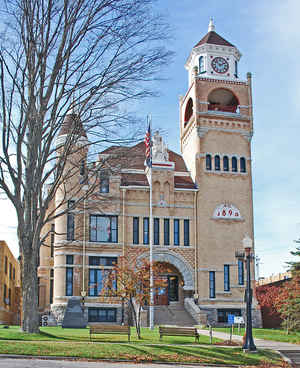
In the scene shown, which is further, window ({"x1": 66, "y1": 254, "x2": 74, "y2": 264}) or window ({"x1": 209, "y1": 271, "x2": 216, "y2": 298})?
window ({"x1": 209, "y1": 271, "x2": 216, "y2": 298})

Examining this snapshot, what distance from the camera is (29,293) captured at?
957 inches

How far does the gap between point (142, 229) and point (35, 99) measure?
23.7 metres

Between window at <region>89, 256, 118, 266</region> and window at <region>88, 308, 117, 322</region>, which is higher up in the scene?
window at <region>89, 256, 118, 266</region>

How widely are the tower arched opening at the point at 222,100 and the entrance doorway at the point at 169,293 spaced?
15945 mm

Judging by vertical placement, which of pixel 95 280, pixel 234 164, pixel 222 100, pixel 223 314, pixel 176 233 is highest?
pixel 222 100

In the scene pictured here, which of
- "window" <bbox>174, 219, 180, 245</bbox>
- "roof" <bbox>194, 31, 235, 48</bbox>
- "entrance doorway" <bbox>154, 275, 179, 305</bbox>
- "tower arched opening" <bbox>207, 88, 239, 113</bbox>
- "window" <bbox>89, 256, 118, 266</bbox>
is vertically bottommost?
"entrance doorway" <bbox>154, 275, 179, 305</bbox>

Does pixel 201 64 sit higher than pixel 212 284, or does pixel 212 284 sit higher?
pixel 201 64

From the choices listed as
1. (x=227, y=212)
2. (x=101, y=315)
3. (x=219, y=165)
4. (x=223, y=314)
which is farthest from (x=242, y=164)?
(x=101, y=315)

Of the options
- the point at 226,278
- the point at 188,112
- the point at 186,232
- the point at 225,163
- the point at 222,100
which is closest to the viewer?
the point at 226,278

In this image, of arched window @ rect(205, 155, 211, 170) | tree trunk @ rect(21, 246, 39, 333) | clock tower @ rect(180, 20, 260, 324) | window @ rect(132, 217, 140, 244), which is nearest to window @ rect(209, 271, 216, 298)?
clock tower @ rect(180, 20, 260, 324)

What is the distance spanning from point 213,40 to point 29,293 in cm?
3478

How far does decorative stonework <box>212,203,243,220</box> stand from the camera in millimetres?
47375

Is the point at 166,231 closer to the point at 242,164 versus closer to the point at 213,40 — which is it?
the point at 242,164

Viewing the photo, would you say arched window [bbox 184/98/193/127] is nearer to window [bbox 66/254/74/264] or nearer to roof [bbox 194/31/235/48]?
roof [bbox 194/31/235/48]
